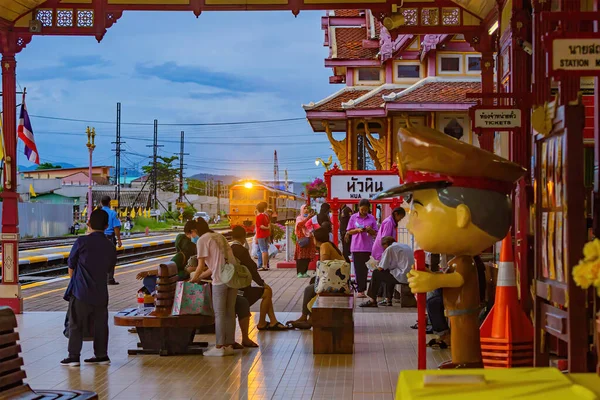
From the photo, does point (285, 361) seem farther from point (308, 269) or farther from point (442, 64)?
point (442, 64)

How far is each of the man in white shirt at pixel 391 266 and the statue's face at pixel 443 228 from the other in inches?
310

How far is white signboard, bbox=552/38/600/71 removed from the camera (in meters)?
4.72

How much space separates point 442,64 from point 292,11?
11025mm

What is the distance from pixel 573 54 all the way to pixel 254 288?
7.33 meters

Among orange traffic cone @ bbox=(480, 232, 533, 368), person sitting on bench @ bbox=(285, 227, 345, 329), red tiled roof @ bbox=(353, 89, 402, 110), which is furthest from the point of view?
red tiled roof @ bbox=(353, 89, 402, 110)

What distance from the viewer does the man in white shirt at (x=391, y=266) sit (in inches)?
530

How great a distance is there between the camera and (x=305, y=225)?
21016mm

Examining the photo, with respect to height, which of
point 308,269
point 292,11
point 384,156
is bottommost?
point 308,269

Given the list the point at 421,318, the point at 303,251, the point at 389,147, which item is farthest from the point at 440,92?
the point at 421,318

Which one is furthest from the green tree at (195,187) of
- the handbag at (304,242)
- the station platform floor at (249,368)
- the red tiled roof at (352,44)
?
the station platform floor at (249,368)

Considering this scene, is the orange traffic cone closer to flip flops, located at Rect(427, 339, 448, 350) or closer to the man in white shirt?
flip flops, located at Rect(427, 339, 448, 350)

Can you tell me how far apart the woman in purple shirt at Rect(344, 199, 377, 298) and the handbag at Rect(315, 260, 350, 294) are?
14.5ft

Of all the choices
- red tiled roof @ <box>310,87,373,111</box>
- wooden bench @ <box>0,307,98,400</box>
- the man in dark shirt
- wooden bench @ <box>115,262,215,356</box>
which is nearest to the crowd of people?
the man in dark shirt

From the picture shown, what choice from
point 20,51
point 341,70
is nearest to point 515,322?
point 20,51
